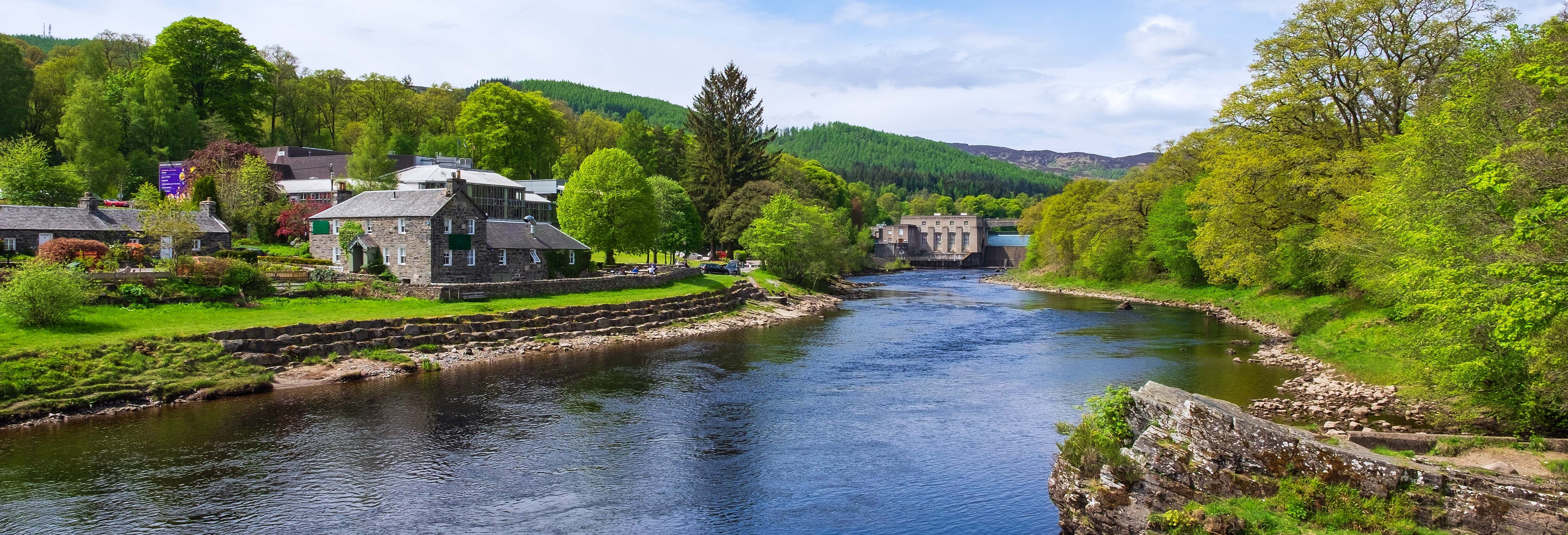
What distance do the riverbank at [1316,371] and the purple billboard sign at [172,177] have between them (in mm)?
72411

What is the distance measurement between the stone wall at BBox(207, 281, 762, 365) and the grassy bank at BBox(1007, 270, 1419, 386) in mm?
29571

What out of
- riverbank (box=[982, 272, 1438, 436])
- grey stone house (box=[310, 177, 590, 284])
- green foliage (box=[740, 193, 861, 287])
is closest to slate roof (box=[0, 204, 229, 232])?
grey stone house (box=[310, 177, 590, 284])

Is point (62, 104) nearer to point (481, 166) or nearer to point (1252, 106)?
point (481, 166)

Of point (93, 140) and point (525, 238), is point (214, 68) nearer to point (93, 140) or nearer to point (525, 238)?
point (93, 140)

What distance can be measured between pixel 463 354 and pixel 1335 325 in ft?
114

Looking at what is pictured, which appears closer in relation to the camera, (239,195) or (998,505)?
(998,505)

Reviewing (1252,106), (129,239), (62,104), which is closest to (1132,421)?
(1252,106)

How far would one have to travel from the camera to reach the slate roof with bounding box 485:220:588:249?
158ft

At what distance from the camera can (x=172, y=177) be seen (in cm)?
6838

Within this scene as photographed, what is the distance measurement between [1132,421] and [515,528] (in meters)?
11.8

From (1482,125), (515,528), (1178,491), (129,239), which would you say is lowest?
(515,528)

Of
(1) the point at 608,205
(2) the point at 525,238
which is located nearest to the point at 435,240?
(2) the point at 525,238

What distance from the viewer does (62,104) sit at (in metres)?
76.4

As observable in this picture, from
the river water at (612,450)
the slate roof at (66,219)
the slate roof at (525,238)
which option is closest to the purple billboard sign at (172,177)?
the slate roof at (66,219)
